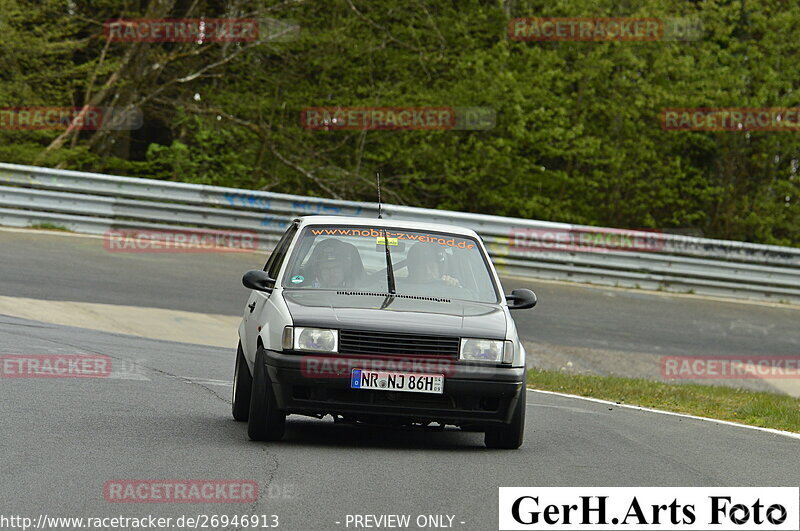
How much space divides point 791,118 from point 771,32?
2.17m

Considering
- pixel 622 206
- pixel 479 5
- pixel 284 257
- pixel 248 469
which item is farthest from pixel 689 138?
pixel 248 469

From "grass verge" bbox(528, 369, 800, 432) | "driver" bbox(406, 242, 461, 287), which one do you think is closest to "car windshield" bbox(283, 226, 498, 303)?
"driver" bbox(406, 242, 461, 287)

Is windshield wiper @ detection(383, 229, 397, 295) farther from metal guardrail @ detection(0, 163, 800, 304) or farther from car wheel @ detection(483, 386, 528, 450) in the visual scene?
metal guardrail @ detection(0, 163, 800, 304)

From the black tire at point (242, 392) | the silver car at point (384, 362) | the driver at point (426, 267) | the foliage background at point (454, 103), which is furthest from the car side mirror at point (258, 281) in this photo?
the foliage background at point (454, 103)

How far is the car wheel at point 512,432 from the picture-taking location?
8.91 m

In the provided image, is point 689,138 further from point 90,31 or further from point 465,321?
point 465,321

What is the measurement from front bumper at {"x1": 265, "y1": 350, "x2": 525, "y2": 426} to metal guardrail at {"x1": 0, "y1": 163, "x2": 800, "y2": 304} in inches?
526

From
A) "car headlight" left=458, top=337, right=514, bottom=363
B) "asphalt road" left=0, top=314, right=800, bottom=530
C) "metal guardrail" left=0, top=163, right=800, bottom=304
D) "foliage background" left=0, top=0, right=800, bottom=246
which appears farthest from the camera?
"foliage background" left=0, top=0, right=800, bottom=246

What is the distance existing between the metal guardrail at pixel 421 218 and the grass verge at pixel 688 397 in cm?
625

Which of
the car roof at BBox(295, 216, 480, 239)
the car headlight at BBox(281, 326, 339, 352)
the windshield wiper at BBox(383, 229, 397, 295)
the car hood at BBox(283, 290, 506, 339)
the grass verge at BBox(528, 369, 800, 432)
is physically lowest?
the grass verge at BBox(528, 369, 800, 432)

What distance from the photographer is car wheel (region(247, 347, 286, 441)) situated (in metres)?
8.57

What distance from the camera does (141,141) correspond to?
27.7m

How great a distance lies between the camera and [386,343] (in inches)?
336

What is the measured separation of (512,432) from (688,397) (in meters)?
5.70
